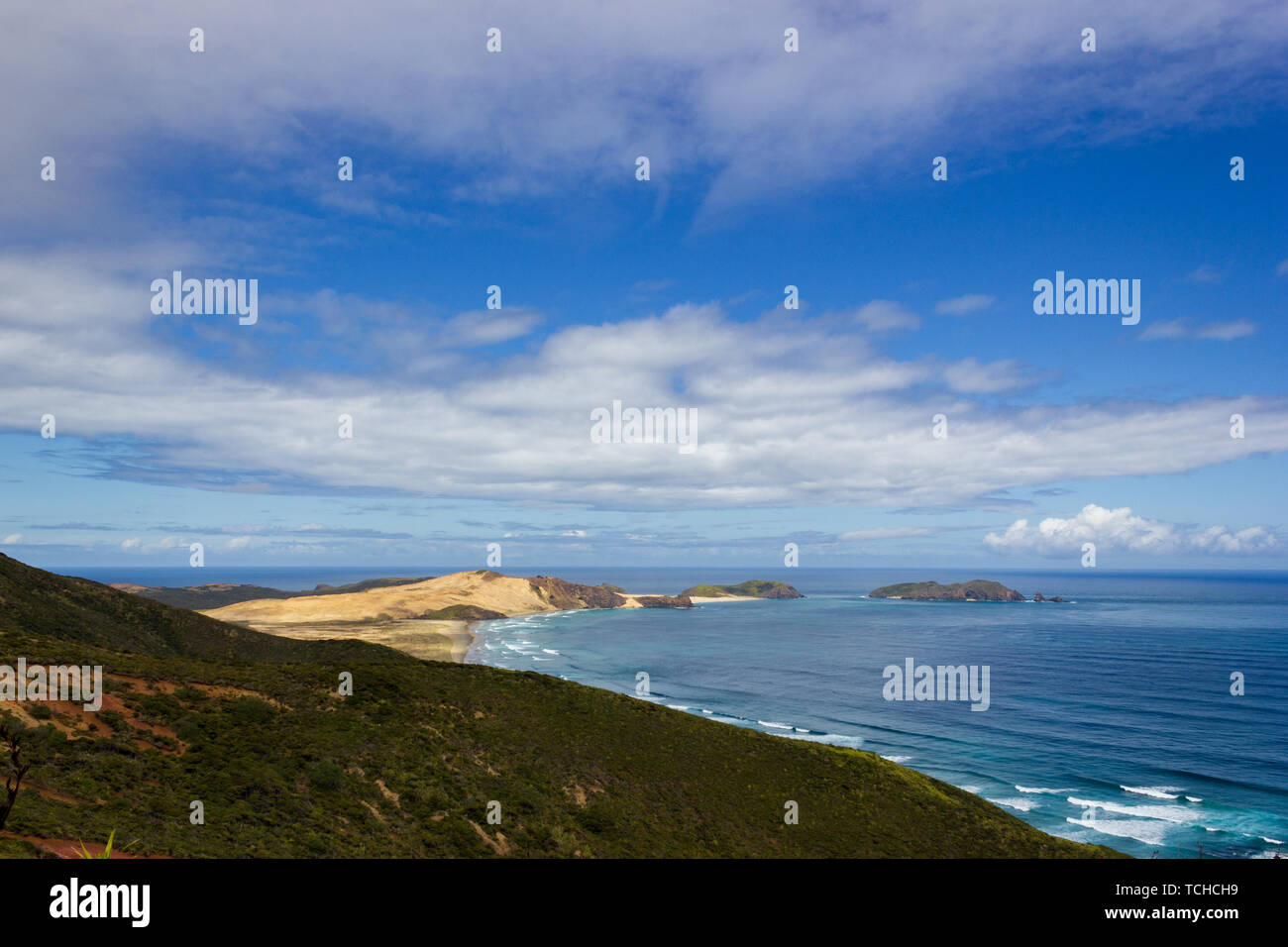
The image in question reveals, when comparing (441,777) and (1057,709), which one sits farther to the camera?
(1057,709)

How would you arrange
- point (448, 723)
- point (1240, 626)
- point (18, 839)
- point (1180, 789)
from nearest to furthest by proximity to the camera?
1. point (18, 839)
2. point (448, 723)
3. point (1180, 789)
4. point (1240, 626)

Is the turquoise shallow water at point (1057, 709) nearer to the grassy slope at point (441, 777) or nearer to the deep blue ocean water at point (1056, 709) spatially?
the deep blue ocean water at point (1056, 709)

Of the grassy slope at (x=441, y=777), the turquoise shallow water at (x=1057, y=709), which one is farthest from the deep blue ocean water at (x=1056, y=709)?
the grassy slope at (x=441, y=777)

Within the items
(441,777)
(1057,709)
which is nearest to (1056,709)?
(1057,709)

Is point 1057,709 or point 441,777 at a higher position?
point 441,777

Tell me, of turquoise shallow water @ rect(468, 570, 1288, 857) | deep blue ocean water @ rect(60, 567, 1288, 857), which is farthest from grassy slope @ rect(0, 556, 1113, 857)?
turquoise shallow water @ rect(468, 570, 1288, 857)

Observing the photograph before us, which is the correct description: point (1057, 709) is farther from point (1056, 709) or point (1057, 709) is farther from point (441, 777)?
point (441, 777)
